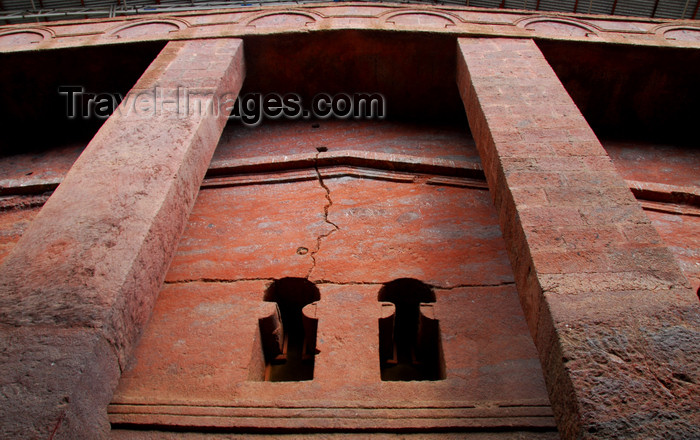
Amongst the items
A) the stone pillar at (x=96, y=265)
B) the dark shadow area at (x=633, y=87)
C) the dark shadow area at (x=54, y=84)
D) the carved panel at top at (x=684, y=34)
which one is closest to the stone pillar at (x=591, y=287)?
the stone pillar at (x=96, y=265)

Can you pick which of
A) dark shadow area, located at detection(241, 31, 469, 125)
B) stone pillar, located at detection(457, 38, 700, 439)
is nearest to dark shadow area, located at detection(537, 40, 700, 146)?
dark shadow area, located at detection(241, 31, 469, 125)

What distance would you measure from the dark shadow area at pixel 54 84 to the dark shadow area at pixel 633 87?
537 centimetres

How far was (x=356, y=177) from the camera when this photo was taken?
4312 mm

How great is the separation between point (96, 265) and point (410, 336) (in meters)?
2.08

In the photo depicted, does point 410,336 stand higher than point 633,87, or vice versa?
point 633,87

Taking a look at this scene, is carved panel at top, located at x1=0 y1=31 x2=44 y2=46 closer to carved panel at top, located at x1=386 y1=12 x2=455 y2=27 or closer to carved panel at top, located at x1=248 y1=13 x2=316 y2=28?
carved panel at top, located at x1=248 y1=13 x2=316 y2=28

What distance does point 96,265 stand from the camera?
247cm

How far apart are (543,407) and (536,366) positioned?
290mm

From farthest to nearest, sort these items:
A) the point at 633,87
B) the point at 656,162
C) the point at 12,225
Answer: the point at 633,87
the point at 656,162
the point at 12,225

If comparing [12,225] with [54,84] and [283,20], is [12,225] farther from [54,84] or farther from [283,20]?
[283,20]

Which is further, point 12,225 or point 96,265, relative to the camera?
point 12,225

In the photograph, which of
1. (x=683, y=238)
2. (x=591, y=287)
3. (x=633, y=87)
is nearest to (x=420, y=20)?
(x=633, y=87)

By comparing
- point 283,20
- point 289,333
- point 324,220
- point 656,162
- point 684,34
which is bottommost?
point 289,333

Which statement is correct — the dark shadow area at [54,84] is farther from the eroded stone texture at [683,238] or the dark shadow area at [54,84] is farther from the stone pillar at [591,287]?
the eroded stone texture at [683,238]
